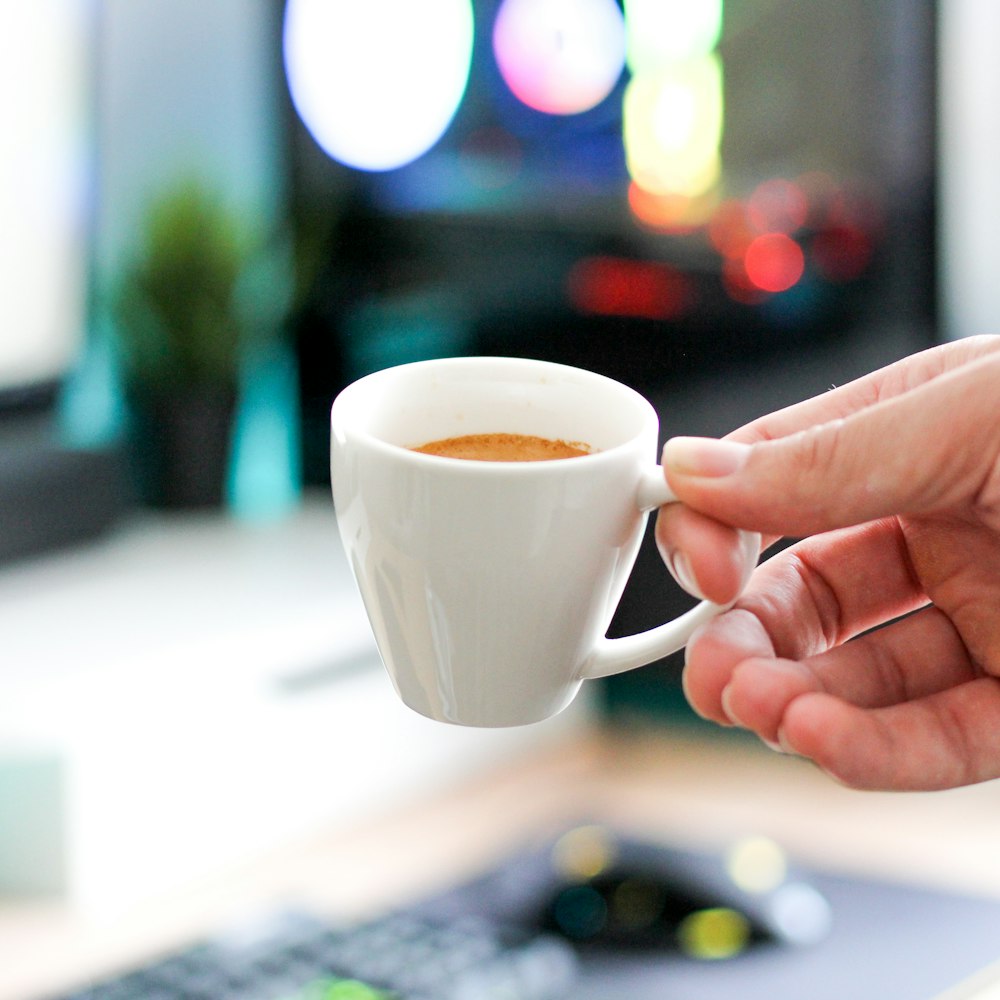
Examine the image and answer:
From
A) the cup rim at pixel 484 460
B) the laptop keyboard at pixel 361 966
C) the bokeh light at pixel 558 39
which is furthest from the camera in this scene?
the laptop keyboard at pixel 361 966

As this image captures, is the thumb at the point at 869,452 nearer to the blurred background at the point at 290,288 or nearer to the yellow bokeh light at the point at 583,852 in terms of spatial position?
the blurred background at the point at 290,288

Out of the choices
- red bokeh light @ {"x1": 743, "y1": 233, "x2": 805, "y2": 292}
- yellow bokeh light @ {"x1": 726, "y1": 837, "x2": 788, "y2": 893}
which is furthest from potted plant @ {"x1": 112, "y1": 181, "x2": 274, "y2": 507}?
yellow bokeh light @ {"x1": 726, "y1": 837, "x2": 788, "y2": 893}

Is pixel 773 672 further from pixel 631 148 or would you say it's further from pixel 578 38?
pixel 631 148

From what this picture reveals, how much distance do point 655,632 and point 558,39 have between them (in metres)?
0.51

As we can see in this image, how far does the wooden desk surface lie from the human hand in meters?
0.66

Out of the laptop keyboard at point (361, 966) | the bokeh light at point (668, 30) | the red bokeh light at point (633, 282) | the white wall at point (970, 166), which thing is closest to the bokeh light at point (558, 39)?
the bokeh light at point (668, 30)

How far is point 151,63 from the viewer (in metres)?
1.38

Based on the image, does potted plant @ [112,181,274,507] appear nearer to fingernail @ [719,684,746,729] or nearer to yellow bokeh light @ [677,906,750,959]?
yellow bokeh light @ [677,906,750,959]

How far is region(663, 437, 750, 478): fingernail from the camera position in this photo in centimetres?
39

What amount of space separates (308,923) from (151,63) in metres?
0.84

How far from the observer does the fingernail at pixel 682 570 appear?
0.39 meters

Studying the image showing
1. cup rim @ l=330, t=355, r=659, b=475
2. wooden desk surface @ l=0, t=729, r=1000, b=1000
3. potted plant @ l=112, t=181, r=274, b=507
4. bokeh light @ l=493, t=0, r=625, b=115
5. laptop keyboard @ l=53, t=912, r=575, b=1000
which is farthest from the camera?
potted plant @ l=112, t=181, r=274, b=507

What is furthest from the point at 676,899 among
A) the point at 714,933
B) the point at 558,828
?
the point at 558,828

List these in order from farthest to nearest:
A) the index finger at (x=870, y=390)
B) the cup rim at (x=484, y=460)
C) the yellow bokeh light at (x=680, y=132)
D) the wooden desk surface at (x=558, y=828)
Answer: the yellow bokeh light at (x=680, y=132), the wooden desk surface at (x=558, y=828), the index finger at (x=870, y=390), the cup rim at (x=484, y=460)
